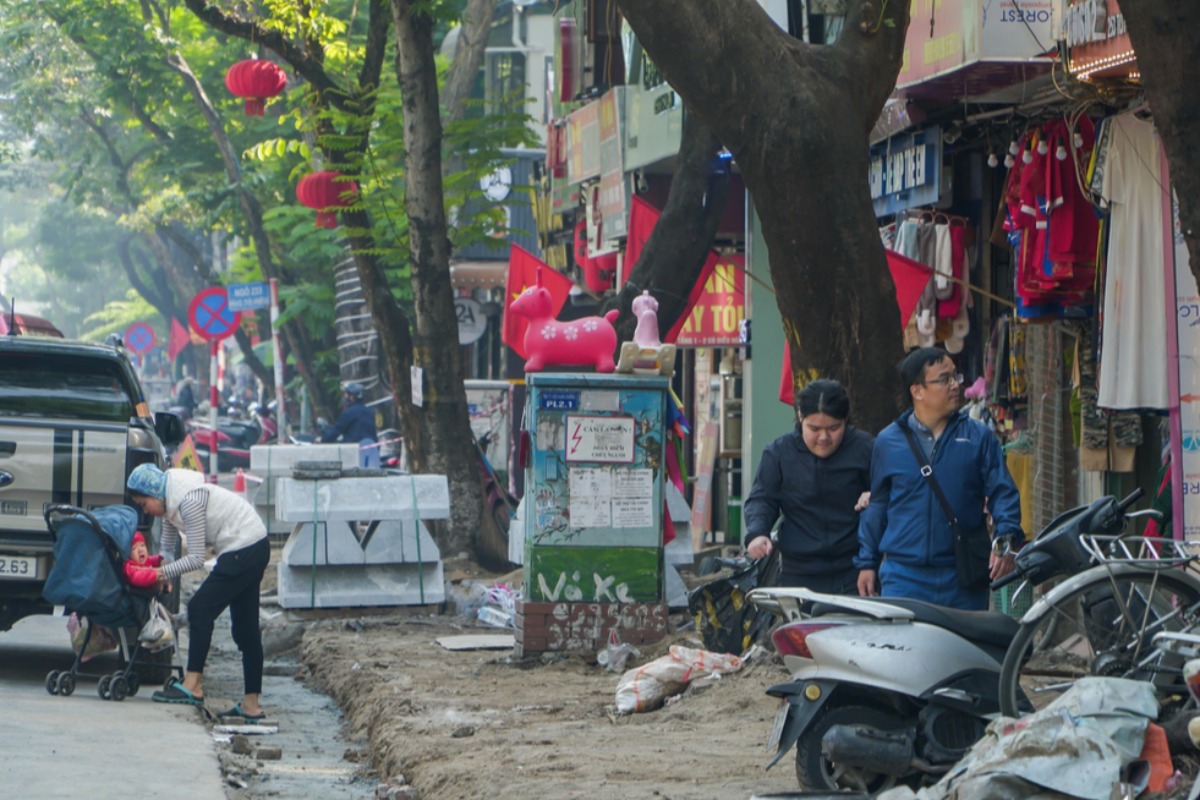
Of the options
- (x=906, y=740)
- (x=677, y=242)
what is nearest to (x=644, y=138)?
(x=677, y=242)

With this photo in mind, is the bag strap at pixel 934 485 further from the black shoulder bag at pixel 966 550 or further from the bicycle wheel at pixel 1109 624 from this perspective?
the bicycle wheel at pixel 1109 624

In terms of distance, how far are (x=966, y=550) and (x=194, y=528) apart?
4.70 metres

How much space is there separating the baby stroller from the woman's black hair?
4306mm

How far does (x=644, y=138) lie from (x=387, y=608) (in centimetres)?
757

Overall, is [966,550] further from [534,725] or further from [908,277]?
[908,277]

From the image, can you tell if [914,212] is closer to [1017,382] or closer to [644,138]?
[1017,382]

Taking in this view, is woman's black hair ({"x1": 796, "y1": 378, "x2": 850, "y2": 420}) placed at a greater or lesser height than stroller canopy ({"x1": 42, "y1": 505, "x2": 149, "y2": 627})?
greater

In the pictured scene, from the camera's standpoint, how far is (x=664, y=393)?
1135cm

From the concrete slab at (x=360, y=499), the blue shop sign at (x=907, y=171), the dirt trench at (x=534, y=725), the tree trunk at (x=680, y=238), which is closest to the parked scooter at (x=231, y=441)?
the tree trunk at (x=680, y=238)

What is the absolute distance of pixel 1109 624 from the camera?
238 inches

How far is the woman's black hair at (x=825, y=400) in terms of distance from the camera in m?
7.71

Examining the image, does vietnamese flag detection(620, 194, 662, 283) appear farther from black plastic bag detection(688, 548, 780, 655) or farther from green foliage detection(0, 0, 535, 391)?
black plastic bag detection(688, 548, 780, 655)

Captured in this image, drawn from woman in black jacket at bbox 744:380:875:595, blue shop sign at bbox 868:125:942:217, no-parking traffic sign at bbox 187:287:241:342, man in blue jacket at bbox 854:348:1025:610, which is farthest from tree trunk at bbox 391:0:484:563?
no-parking traffic sign at bbox 187:287:241:342

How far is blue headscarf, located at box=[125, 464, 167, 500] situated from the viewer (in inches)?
383
